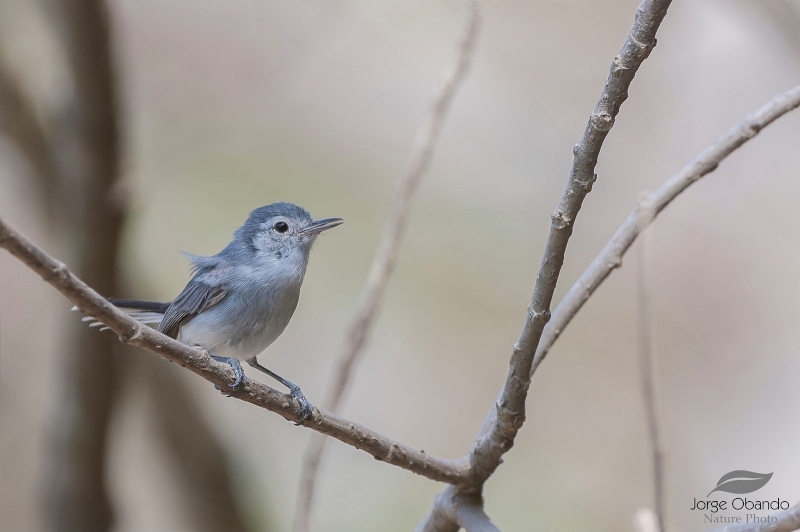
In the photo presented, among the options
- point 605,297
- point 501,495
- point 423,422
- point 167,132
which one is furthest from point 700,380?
point 167,132

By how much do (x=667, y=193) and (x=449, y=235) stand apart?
11.3 feet

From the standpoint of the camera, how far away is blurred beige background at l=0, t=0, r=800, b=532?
14.8ft

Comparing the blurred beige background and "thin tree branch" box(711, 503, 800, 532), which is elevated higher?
the blurred beige background

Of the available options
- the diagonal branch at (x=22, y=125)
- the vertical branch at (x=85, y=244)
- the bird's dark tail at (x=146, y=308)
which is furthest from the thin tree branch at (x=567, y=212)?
the diagonal branch at (x=22, y=125)

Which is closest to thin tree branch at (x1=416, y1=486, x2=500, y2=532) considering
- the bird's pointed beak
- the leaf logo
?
the leaf logo

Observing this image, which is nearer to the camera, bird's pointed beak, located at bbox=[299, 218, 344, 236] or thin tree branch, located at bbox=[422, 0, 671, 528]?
thin tree branch, located at bbox=[422, 0, 671, 528]

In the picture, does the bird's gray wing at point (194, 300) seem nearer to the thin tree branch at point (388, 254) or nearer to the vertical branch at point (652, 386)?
the thin tree branch at point (388, 254)

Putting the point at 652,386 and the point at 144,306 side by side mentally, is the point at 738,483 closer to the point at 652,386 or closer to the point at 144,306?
the point at 652,386

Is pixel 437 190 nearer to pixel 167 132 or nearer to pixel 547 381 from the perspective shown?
pixel 547 381

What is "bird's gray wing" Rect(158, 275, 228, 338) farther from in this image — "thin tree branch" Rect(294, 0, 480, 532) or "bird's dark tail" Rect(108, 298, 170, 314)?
"thin tree branch" Rect(294, 0, 480, 532)

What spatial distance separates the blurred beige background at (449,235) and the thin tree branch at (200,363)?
2843 millimetres

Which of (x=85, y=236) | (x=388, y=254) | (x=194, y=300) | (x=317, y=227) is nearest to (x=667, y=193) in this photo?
(x=388, y=254)

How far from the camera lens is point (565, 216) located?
5.00ft

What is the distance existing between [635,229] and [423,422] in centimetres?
328
